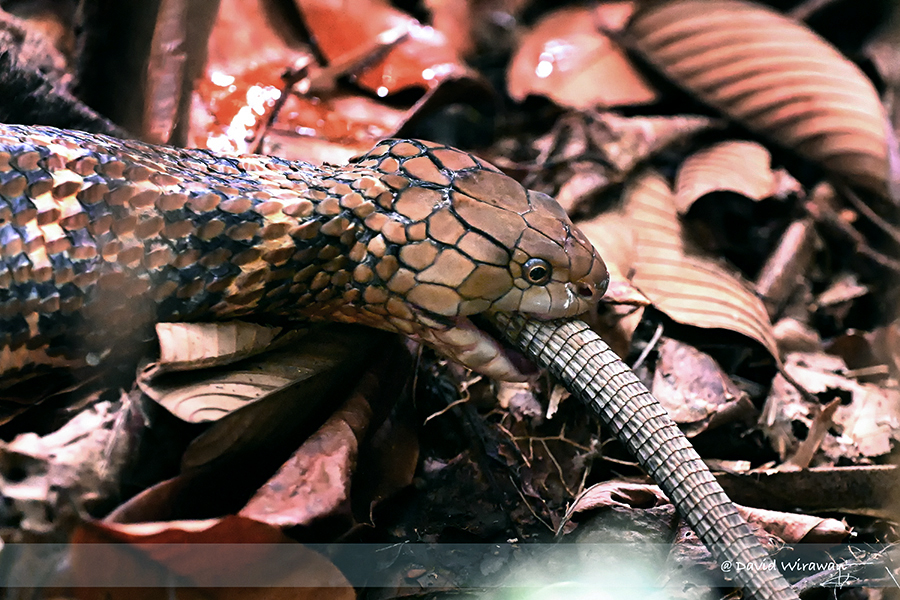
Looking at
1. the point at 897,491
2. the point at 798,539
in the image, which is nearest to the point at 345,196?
the point at 798,539

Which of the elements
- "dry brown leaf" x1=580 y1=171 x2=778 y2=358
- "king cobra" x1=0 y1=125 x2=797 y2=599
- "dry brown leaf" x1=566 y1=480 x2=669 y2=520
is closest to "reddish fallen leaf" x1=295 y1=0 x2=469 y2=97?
"dry brown leaf" x1=580 y1=171 x2=778 y2=358

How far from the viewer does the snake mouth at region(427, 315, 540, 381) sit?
1854 mm

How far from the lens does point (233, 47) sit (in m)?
2.87

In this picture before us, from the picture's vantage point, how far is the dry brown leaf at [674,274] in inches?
93.6

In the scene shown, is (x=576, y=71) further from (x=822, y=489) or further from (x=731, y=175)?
→ (x=822, y=489)

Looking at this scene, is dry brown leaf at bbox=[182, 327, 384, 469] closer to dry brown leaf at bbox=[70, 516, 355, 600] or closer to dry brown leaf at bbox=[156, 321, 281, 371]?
dry brown leaf at bbox=[156, 321, 281, 371]

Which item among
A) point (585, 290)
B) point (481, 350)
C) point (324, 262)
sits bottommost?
point (481, 350)

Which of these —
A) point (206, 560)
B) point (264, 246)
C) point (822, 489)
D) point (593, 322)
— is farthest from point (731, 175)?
point (206, 560)

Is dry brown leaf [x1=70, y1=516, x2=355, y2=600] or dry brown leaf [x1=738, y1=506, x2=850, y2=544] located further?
dry brown leaf [x1=738, y1=506, x2=850, y2=544]

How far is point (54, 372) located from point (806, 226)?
2668mm

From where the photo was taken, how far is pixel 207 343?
64.4 inches

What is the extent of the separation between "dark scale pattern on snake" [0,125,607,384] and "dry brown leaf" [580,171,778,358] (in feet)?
1.89

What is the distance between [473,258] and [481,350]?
231 millimetres

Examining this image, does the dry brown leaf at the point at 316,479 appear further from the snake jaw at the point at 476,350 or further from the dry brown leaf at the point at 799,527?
the dry brown leaf at the point at 799,527
